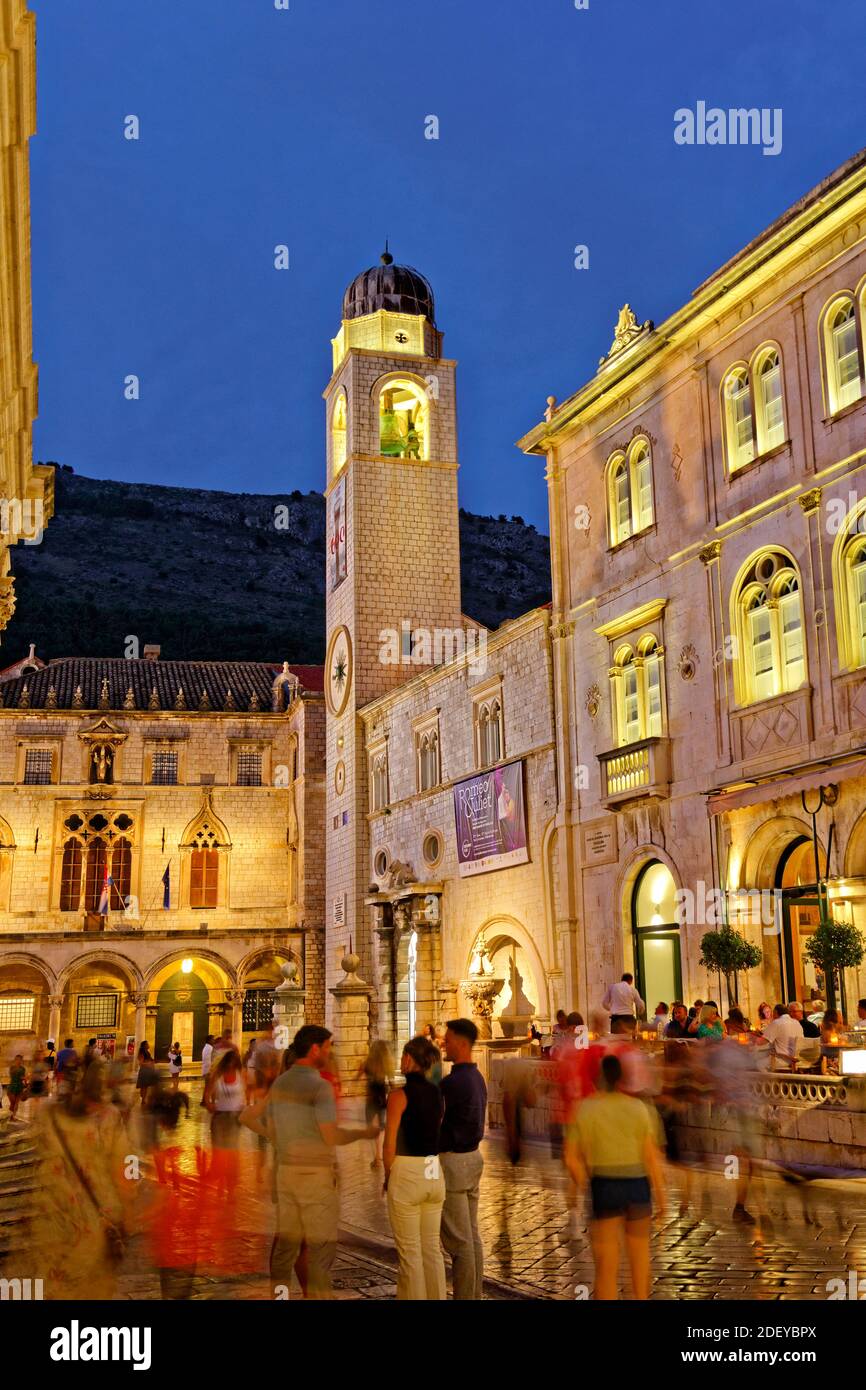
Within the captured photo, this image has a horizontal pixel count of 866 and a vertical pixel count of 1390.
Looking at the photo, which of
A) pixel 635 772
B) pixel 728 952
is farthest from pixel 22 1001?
pixel 728 952

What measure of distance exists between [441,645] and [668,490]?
17.3 m

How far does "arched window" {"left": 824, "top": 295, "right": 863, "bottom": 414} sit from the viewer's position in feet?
61.0

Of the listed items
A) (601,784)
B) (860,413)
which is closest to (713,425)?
(860,413)

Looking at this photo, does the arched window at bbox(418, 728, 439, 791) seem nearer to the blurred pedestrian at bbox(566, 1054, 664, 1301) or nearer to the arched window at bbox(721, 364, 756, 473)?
the arched window at bbox(721, 364, 756, 473)

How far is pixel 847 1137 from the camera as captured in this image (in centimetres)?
1300

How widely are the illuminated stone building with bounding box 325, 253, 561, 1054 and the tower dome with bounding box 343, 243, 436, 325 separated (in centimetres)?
6

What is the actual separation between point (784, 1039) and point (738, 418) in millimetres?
10437

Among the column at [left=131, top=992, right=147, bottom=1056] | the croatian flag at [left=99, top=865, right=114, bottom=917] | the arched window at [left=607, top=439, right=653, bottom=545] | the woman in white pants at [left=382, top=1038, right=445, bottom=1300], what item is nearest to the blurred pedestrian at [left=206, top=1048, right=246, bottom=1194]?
the woman in white pants at [left=382, top=1038, right=445, bottom=1300]

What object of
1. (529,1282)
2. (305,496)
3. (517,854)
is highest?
(305,496)

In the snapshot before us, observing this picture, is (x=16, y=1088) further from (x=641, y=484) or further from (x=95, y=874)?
(x=95, y=874)

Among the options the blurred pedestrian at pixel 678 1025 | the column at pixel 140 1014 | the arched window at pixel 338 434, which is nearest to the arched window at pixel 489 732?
the blurred pedestrian at pixel 678 1025

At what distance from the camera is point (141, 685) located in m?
52.4

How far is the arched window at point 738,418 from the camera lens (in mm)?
20953
